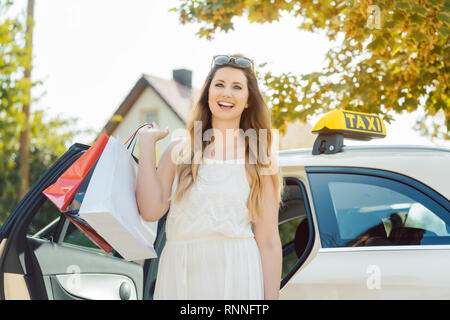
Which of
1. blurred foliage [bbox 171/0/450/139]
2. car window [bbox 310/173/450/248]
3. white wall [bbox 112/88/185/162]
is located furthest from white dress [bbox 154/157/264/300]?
white wall [bbox 112/88/185/162]

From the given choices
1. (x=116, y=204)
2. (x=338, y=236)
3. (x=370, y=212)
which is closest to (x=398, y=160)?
(x=370, y=212)

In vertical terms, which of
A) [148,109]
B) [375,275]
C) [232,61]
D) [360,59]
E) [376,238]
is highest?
[148,109]

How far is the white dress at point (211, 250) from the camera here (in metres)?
1.98

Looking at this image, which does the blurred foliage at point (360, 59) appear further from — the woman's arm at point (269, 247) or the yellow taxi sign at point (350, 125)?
the woman's arm at point (269, 247)

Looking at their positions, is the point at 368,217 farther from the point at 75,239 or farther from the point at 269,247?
the point at 75,239

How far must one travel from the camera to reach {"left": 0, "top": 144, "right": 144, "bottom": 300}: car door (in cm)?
232

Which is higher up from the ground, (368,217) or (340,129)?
(340,129)

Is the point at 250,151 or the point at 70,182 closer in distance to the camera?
the point at 70,182

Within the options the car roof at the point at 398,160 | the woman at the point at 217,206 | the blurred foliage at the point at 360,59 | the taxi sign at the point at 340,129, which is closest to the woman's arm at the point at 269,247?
the woman at the point at 217,206

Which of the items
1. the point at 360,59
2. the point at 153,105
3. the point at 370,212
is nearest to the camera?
the point at 370,212

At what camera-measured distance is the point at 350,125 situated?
274cm

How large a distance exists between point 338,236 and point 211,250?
2.76 ft

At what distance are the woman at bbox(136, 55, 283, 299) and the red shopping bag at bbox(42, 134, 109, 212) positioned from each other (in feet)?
0.64
